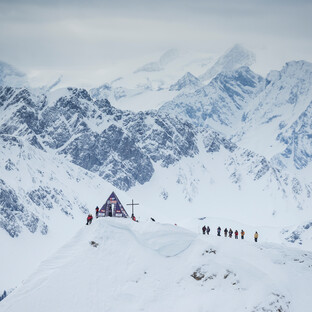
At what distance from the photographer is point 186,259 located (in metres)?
52.9

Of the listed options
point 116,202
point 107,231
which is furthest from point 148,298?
point 116,202

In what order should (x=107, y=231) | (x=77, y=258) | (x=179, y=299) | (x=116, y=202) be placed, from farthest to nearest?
(x=116, y=202), (x=107, y=231), (x=77, y=258), (x=179, y=299)

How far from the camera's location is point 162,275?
50.9 meters

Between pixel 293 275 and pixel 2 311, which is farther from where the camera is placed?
pixel 293 275

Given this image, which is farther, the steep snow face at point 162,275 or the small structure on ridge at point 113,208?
the small structure on ridge at point 113,208

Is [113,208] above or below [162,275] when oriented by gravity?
above

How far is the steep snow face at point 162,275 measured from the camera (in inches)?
1842

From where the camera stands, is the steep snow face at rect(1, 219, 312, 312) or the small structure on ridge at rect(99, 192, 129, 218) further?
the small structure on ridge at rect(99, 192, 129, 218)

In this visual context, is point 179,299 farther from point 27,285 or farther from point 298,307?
point 27,285

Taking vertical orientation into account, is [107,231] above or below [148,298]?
above

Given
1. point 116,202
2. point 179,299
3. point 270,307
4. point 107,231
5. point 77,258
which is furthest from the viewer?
point 116,202

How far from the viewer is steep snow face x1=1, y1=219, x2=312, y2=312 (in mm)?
46781

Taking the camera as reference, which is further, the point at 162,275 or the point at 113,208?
the point at 113,208

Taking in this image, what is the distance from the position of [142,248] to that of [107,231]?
4.01 meters
